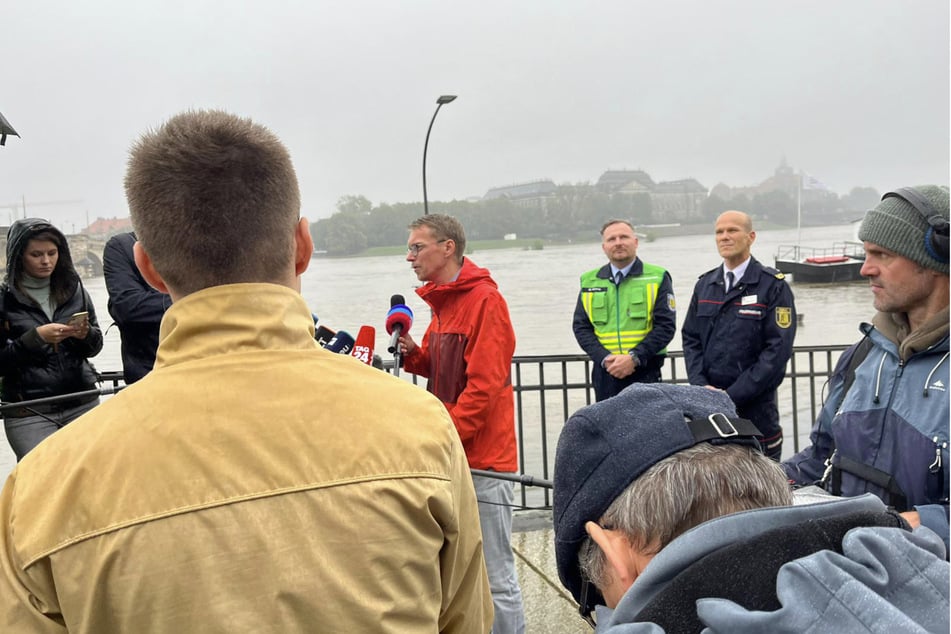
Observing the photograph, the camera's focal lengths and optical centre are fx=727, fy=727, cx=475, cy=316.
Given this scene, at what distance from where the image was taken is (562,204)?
33938 millimetres

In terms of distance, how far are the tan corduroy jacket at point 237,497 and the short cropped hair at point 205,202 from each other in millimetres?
54

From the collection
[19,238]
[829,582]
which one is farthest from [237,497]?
[19,238]

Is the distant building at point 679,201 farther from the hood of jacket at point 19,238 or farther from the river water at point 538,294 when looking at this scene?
the hood of jacket at point 19,238

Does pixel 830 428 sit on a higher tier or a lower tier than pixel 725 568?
lower

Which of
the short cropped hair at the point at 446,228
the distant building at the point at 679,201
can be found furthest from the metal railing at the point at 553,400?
the distant building at the point at 679,201

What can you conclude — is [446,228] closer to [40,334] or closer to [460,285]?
[460,285]

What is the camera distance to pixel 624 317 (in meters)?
4.96

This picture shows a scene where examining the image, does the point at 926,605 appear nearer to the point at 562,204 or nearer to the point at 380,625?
the point at 380,625

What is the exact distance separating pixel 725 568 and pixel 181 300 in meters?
0.91

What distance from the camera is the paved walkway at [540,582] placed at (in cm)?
363

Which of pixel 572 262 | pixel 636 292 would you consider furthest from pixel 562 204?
pixel 636 292

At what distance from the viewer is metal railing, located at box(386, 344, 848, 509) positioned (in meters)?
5.29

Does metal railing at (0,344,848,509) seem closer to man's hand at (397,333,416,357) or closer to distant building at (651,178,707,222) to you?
man's hand at (397,333,416,357)

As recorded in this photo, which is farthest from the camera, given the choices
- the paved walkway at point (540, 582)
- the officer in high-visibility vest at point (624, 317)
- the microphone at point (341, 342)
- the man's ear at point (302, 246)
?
the officer in high-visibility vest at point (624, 317)
